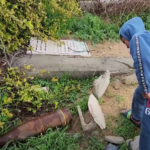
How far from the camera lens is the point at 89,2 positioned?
519cm

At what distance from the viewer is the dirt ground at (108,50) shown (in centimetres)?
407

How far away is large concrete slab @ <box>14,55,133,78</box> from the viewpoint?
340 centimetres

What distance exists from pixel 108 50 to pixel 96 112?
5.64 feet

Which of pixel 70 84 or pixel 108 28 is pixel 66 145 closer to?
pixel 70 84

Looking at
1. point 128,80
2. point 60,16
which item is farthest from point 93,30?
point 128,80

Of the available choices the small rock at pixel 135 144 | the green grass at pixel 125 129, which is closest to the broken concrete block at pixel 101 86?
the green grass at pixel 125 129

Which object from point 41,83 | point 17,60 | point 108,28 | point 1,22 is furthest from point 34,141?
point 108,28

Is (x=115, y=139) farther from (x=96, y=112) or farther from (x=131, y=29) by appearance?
(x=131, y=29)

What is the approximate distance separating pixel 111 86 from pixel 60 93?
738mm

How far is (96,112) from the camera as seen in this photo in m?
2.76

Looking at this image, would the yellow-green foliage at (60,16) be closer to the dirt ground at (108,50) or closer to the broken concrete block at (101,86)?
the dirt ground at (108,50)

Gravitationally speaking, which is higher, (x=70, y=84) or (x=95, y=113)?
(x=70, y=84)

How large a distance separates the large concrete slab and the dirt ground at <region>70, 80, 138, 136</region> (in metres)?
0.30

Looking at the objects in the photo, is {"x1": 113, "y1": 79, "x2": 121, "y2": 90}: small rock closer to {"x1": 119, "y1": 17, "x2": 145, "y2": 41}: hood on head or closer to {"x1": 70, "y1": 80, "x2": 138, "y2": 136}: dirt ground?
{"x1": 70, "y1": 80, "x2": 138, "y2": 136}: dirt ground
